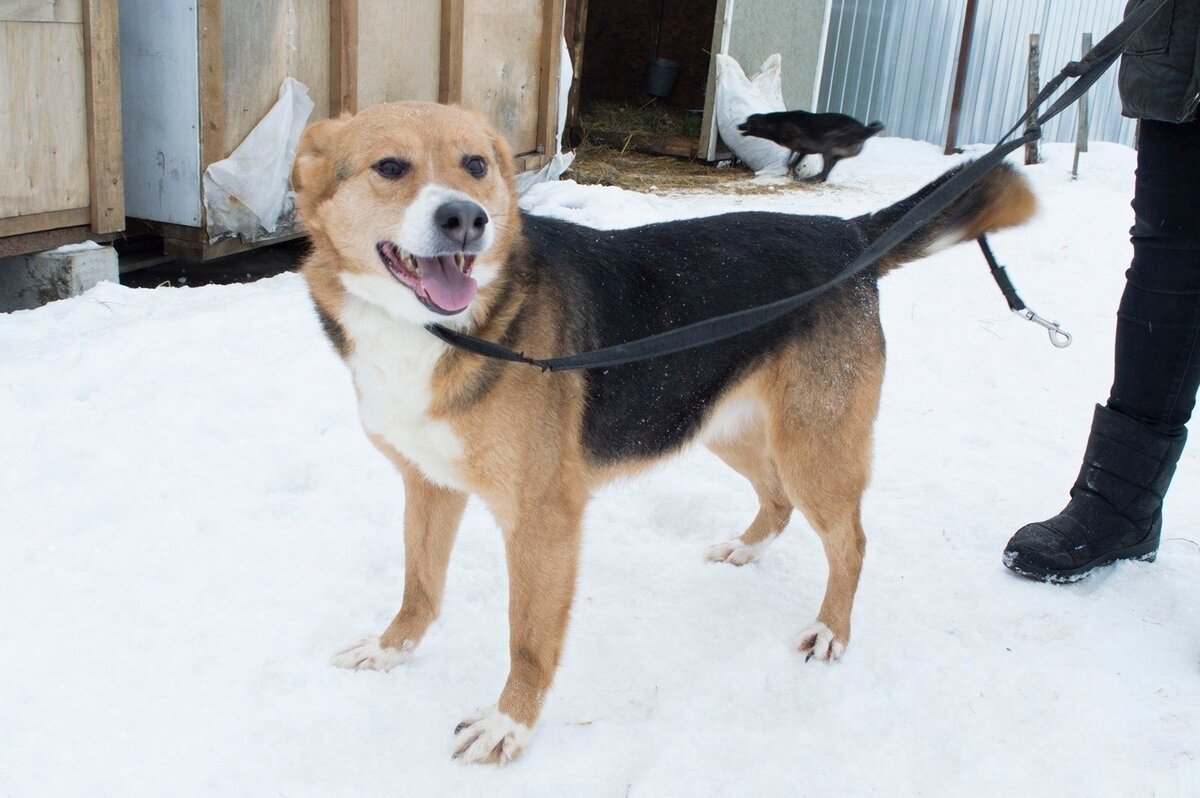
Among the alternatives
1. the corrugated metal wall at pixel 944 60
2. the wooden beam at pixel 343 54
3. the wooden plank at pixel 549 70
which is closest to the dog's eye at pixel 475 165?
the wooden beam at pixel 343 54

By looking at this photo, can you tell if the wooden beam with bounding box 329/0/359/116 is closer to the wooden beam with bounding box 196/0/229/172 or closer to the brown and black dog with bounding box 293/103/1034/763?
the wooden beam with bounding box 196/0/229/172

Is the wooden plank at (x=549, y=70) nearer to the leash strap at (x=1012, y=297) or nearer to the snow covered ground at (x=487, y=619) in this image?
the snow covered ground at (x=487, y=619)

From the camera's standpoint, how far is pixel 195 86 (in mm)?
5293

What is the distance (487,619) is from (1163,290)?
2.17 m

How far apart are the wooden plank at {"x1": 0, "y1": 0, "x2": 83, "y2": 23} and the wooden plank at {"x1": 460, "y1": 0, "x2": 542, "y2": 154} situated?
2.87 metres

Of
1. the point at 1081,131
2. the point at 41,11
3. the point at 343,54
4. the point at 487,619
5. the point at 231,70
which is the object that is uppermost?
the point at 41,11

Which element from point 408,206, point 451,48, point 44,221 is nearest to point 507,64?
point 451,48

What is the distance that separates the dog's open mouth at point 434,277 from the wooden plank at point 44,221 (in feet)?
11.7

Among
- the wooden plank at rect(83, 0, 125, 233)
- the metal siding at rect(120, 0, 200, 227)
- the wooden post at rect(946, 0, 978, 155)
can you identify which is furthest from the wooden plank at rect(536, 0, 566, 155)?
the wooden post at rect(946, 0, 978, 155)

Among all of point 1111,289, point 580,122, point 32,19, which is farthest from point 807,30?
point 32,19

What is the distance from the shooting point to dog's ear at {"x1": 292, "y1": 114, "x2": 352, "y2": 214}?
2.39 meters

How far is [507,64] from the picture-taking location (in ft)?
27.0

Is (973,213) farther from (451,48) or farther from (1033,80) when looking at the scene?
(1033,80)

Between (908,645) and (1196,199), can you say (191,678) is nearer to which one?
(908,645)
